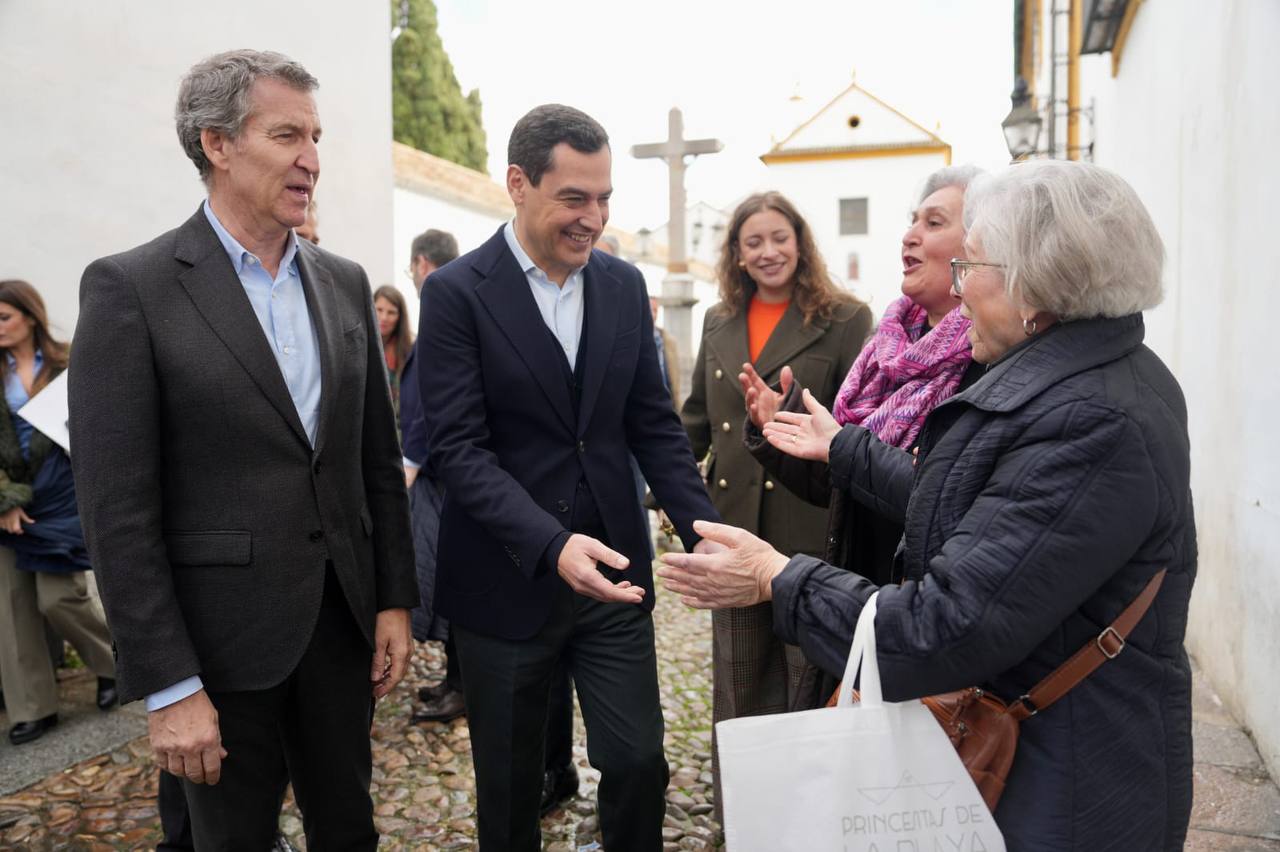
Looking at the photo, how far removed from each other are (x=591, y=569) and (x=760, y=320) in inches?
71.1

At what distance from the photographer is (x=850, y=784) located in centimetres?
161

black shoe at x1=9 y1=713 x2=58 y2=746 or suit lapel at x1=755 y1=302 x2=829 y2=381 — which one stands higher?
suit lapel at x1=755 y1=302 x2=829 y2=381

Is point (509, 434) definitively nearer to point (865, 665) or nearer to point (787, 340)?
point (865, 665)

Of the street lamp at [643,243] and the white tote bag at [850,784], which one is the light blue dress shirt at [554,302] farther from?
the street lamp at [643,243]

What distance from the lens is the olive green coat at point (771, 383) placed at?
3582 mm

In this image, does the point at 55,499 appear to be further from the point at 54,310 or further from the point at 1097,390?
the point at 1097,390

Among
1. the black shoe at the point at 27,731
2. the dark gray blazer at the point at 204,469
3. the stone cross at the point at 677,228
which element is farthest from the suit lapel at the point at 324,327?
the stone cross at the point at 677,228

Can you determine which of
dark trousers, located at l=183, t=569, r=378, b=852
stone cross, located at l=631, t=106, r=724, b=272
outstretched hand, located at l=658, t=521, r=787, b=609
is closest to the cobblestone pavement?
dark trousers, located at l=183, t=569, r=378, b=852

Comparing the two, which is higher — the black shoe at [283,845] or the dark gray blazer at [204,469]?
the dark gray blazer at [204,469]

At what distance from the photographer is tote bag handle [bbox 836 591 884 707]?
5.32 ft

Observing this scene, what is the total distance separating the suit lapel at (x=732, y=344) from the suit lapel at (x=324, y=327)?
1770mm

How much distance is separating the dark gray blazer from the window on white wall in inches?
1476

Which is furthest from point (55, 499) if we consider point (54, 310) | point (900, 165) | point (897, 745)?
point (900, 165)

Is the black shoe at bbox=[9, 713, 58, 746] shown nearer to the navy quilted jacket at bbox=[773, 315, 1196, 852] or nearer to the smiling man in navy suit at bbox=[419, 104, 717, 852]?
the smiling man in navy suit at bbox=[419, 104, 717, 852]
